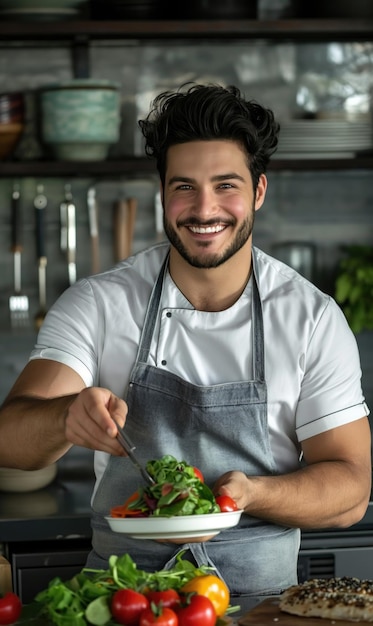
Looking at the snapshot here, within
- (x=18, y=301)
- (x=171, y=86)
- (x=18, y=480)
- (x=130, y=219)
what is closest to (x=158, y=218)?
(x=130, y=219)

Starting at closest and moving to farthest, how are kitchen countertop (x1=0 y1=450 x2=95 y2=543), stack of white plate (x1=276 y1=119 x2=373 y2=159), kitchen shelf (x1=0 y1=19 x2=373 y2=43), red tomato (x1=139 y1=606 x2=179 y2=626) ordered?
red tomato (x1=139 y1=606 x2=179 y2=626), kitchen countertop (x1=0 y1=450 x2=95 y2=543), kitchen shelf (x1=0 y1=19 x2=373 y2=43), stack of white plate (x1=276 y1=119 x2=373 y2=159)

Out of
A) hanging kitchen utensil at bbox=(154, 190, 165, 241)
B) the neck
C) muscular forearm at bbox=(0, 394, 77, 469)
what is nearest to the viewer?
muscular forearm at bbox=(0, 394, 77, 469)

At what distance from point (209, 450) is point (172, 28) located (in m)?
1.82

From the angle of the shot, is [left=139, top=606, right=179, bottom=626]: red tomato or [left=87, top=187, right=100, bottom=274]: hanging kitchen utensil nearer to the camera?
[left=139, top=606, right=179, bottom=626]: red tomato

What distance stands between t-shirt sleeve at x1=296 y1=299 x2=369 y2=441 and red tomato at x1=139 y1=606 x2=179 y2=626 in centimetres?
78

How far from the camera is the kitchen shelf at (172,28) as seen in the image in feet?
12.0

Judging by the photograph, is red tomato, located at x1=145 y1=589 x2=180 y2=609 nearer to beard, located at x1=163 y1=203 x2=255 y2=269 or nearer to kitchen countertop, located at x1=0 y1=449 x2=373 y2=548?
beard, located at x1=163 y1=203 x2=255 y2=269

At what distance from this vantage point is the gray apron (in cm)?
229

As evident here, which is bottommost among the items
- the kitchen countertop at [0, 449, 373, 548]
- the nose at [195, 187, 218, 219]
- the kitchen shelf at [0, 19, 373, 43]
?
the kitchen countertop at [0, 449, 373, 548]

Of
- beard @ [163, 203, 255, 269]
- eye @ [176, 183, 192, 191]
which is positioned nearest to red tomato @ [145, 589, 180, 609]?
beard @ [163, 203, 255, 269]

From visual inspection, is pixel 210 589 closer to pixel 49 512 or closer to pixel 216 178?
pixel 216 178

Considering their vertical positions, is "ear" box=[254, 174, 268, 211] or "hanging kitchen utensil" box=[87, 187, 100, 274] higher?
"ear" box=[254, 174, 268, 211]

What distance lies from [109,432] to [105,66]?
7.58 ft

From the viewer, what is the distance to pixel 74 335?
2.43 meters
